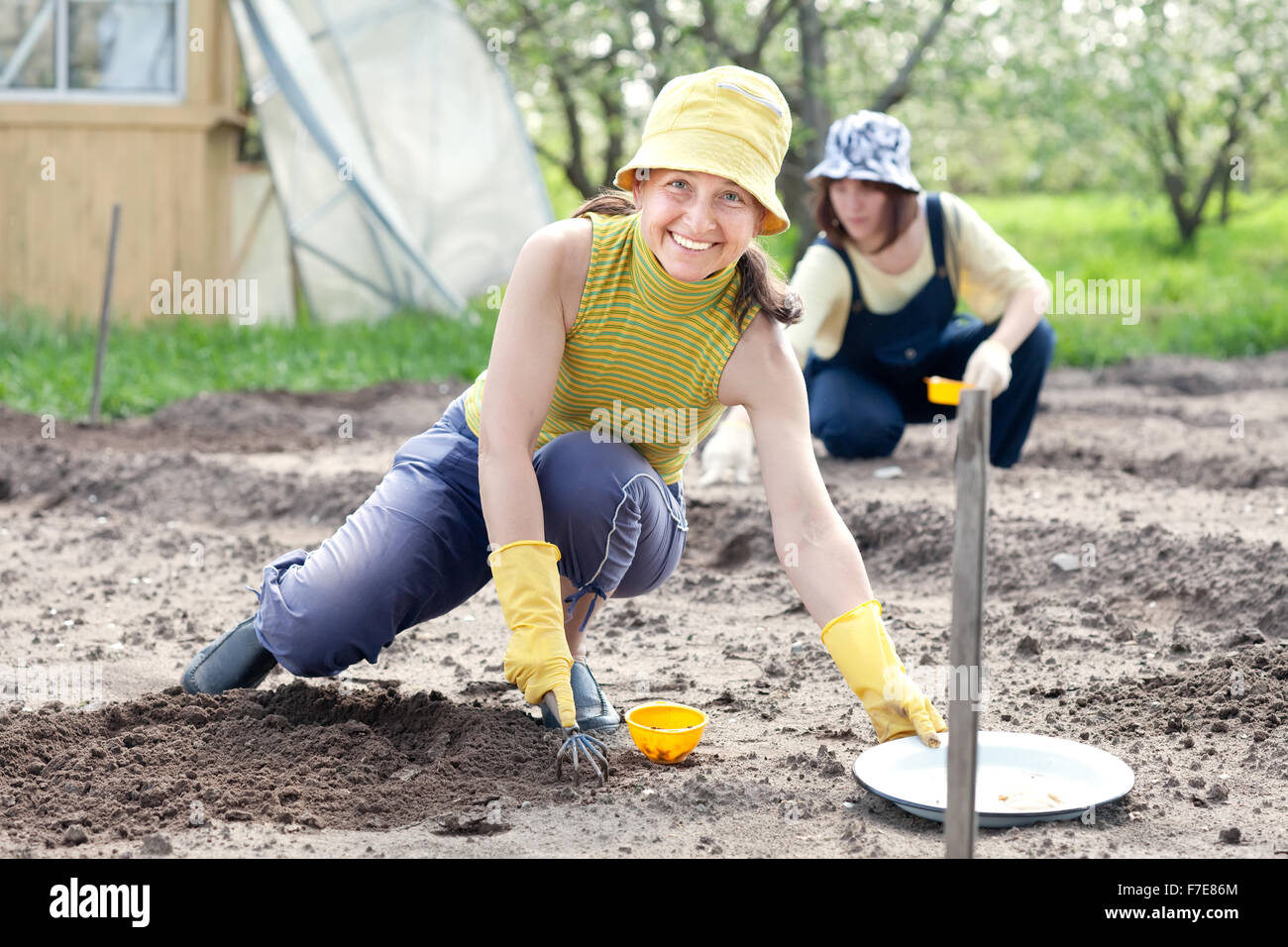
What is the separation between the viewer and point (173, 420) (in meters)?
6.17

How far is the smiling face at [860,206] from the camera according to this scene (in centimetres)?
427

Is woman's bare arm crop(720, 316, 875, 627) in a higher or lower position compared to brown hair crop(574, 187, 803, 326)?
lower

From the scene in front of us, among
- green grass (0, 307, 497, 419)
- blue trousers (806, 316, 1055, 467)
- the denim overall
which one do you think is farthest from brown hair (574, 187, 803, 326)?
green grass (0, 307, 497, 419)

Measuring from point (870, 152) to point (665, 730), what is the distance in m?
2.34

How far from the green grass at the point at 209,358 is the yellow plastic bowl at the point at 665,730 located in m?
4.49

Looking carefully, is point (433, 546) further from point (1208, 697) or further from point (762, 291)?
point (1208, 697)

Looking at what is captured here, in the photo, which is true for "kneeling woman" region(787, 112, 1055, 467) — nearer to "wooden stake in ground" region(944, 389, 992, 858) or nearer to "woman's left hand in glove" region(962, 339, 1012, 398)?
"woman's left hand in glove" region(962, 339, 1012, 398)

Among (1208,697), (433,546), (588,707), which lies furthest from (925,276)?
(433,546)

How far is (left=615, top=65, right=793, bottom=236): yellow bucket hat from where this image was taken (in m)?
2.17

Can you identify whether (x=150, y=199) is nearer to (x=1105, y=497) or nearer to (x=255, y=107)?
(x=255, y=107)

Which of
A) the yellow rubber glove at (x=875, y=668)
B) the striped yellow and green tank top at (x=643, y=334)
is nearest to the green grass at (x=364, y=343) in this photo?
the striped yellow and green tank top at (x=643, y=334)

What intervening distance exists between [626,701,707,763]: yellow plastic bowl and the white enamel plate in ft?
1.10
